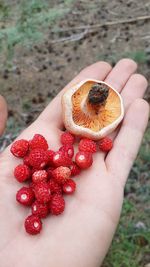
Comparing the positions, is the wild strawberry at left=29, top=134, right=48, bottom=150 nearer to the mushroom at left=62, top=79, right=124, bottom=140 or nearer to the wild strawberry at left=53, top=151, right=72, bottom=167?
the wild strawberry at left=53, top=151, right=72, bottom=167

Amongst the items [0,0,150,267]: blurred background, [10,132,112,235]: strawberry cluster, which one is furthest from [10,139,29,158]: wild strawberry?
[0,0,150,267]: blurred background

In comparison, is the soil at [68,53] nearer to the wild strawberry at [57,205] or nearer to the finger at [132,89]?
the finger at [132,89]

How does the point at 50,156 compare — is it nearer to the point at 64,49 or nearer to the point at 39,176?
the point at 39,176

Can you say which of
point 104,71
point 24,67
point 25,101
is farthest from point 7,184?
point 24,67

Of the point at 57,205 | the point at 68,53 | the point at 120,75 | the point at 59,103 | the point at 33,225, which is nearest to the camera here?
the point at 33,225

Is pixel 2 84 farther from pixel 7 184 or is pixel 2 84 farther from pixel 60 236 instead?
pixel 60 236

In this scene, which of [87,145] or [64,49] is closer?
[87,145]

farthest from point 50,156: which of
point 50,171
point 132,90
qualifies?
point 132,90
